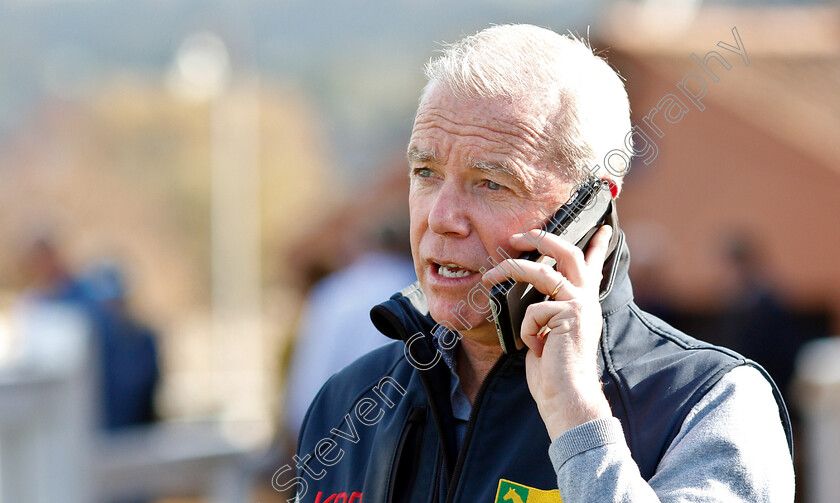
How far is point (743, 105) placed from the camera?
37.6 feet

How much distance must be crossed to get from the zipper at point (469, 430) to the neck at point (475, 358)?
12 cm

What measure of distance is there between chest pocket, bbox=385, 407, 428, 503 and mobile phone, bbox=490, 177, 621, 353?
0.29 metres

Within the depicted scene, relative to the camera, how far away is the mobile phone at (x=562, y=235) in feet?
6.35

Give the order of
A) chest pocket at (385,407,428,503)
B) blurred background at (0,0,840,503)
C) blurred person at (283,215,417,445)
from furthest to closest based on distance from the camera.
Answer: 1. blurred background at (0,0,840,503)
2. blurred person at (283,215,417,445)
3. chest pocket at (385,407,428,503)

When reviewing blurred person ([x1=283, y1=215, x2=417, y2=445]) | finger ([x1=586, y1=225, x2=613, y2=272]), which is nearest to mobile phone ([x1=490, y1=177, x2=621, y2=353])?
finger ([x1=586, y1=225, x2=613, y2=272])

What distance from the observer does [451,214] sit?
2051 millimetres

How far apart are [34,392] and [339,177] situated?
39.9 metres

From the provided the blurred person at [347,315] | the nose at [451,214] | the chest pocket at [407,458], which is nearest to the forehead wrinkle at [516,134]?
the nose at [451,214]

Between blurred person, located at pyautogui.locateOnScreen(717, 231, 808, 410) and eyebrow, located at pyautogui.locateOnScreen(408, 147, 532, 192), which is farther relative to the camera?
blurred person, located at pyautogui.locateOnScreen(717, 231, 808, 410)

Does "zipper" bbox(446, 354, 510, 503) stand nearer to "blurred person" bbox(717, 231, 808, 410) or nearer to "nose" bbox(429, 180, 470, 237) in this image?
"nose" bbox(429, 180, 470, 237)

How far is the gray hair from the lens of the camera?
2.06 metres

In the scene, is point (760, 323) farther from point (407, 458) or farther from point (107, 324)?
point (407, 458)

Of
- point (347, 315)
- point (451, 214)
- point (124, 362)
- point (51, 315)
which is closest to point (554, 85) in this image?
point (451, 214)

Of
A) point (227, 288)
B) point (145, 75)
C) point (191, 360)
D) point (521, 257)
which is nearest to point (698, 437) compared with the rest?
point (521, 257)
